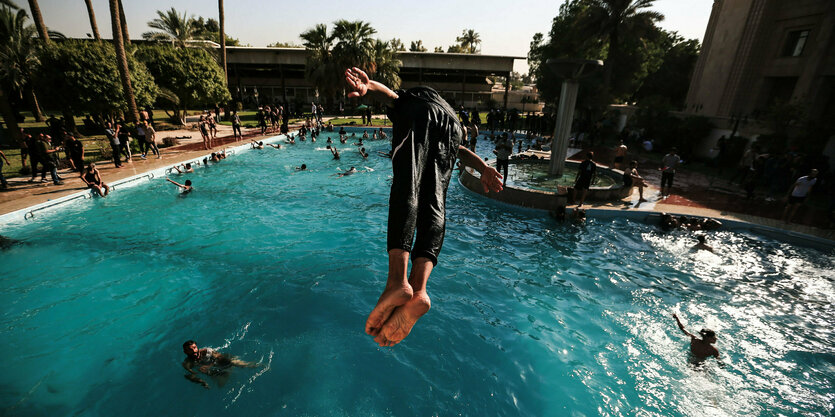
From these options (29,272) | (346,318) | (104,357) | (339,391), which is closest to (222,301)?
(104,357)

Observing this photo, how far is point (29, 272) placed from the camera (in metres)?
8.27

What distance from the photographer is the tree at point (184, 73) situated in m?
25.9

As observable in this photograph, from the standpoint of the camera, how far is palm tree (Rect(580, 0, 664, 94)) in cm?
2867

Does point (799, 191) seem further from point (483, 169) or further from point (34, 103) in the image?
point (34, 103)

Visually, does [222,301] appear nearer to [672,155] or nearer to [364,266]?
[364,266]

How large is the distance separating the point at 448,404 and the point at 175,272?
25.2 feet

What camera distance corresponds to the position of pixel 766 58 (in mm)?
23047

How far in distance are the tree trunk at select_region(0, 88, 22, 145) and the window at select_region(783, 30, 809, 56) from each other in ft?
147

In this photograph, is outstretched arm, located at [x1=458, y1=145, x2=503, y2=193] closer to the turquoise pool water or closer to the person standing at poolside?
the turquoise pool water

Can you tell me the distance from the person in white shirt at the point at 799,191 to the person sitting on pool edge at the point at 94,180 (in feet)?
78.8

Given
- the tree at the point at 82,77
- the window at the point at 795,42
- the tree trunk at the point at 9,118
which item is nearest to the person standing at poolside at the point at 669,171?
the window at the point at 795,42

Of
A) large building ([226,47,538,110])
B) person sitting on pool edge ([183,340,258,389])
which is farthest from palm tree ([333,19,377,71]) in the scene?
person sitting on pool edge ([183,340,258,389])

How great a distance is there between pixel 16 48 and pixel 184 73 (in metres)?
11.9

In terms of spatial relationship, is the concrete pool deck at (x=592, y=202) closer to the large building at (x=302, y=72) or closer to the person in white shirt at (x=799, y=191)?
the person in white shirt at (x=799, y=191)
